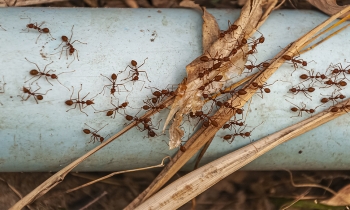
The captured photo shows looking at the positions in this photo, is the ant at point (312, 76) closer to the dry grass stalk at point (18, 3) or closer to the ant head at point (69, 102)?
the ant head at point (69, 102)

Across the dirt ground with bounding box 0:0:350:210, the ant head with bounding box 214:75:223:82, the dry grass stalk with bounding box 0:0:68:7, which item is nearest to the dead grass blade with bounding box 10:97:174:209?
the ant head with bounding box 214:75:223:82

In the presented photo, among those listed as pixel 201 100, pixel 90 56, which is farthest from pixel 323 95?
pixel 90 56

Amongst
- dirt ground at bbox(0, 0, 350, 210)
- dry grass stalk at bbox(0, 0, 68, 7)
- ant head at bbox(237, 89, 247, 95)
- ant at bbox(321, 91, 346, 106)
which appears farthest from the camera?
dirt ground at bbox(0, 0, 350, 210)

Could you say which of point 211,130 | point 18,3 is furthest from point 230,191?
point 18,3

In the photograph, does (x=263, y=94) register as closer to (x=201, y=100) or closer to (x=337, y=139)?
(x=201, y=100)

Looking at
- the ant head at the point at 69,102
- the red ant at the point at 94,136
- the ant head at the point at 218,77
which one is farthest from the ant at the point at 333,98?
the ant head at the point at 69,102

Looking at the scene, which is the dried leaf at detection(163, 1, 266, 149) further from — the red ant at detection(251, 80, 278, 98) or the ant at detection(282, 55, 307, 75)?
the ant at detection(282, 55, 307, 75)
